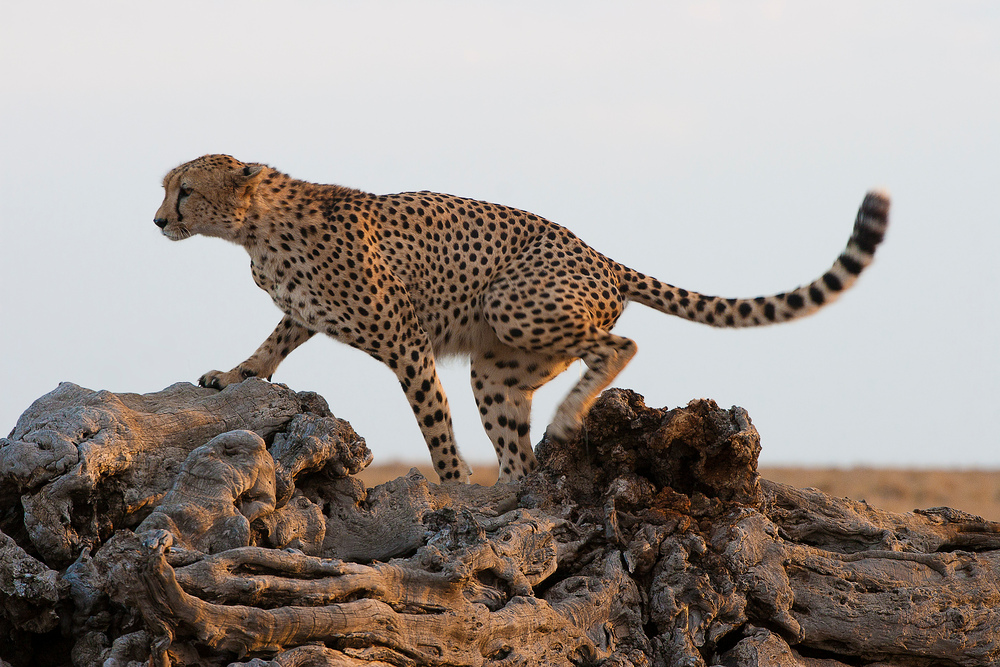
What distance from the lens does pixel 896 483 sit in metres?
18.5

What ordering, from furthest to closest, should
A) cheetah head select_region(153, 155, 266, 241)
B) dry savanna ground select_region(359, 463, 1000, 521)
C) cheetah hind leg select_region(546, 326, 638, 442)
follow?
dry savanna ground select_region(359, 463, 1000, 521)
cheetah head select_region(153, 155, 266, 241)
cheetah hind leg select_region(546, 326, 638, 442)

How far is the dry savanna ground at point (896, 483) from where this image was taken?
16156 mm

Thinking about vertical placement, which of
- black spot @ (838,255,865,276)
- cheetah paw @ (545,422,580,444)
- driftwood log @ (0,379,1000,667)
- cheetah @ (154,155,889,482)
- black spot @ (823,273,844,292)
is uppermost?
black spot @ (838,255,865,276)

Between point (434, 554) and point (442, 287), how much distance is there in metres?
2.52

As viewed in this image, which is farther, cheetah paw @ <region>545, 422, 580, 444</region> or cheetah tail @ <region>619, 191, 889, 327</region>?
cheetah tail @ <region>619, 191, 889, 327</region>

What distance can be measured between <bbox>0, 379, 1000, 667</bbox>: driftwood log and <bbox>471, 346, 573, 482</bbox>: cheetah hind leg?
4.93ft

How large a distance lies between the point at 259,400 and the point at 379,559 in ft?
2.70

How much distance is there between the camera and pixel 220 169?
562 centimetres

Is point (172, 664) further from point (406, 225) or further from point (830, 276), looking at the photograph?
point (830, 276)

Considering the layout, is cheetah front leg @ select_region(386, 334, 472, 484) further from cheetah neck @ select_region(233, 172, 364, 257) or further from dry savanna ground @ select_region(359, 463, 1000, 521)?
dry savanna ground @ select_region(359, 463, 1000, 521)

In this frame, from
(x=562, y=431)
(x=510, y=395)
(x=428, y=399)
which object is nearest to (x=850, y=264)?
(x=510, y=395)

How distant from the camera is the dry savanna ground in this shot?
16.2 m

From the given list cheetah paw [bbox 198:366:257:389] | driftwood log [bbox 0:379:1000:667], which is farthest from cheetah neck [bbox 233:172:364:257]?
driftwood log [bbox 0:379:1000:667]

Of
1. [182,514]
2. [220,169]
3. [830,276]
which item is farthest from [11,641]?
[830,276]
